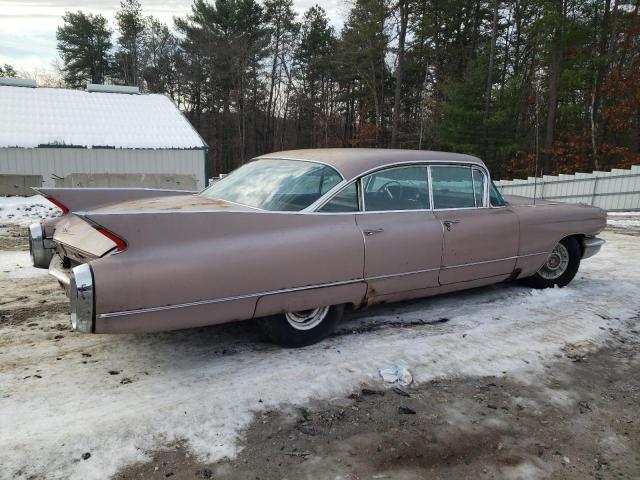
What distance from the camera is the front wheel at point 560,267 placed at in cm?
Result: 537

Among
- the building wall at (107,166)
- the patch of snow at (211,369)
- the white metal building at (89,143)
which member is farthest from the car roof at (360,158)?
the building wall at (107,166)

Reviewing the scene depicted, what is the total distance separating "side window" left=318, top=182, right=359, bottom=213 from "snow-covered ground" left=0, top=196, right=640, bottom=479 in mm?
1094

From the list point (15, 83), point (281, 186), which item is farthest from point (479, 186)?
point (15, 83)

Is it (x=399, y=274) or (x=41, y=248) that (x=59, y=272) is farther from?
(x=399, y=274)

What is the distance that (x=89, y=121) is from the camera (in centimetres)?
1908

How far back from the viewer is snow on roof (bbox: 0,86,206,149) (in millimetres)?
17562

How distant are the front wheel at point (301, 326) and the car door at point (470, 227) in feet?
3.86

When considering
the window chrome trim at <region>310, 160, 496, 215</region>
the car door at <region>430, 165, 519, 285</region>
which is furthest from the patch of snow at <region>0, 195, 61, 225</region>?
the car door at <region>430, 165, 519, 285</region>

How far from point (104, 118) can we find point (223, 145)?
21694mm

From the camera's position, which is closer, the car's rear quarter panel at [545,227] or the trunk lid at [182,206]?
the trunk lid at [182,206]

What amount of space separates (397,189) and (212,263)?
6.29 feet

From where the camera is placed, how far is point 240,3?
35.0m

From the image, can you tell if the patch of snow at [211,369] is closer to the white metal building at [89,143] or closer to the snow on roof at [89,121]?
the white metal building at [89,143]

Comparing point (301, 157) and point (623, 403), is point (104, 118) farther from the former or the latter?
point (623, 403)
